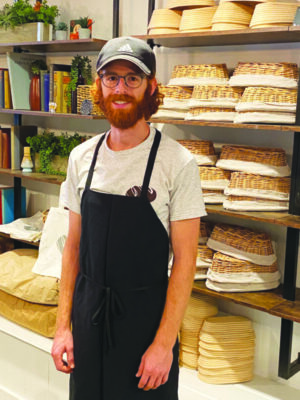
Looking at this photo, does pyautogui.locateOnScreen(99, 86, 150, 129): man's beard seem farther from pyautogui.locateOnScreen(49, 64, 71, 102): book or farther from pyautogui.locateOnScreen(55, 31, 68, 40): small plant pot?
pyautogui.locateOnScreen(55, 31, 68, 40): small plant pot

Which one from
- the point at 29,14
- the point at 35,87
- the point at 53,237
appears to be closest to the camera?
the point at 53,237

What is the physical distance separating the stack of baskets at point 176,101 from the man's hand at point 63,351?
1286 millimetres

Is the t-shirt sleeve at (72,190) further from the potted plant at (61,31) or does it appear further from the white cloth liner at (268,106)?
the potted plant at (61,31)

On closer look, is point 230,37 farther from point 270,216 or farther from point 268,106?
point 270,216

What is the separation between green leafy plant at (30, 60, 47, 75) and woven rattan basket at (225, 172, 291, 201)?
5.44 ft

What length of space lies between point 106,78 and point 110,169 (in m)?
0.27

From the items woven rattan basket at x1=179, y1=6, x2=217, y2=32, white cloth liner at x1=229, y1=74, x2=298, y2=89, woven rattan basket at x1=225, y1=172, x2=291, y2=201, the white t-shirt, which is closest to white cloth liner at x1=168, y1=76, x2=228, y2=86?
white cloth liner at x1=229, y1=74, x2=298, y2=89

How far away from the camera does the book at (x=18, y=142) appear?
141 inches

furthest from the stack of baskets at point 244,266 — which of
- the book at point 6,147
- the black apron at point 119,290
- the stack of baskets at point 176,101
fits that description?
the book at point 6,147

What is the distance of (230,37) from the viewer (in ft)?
8.05

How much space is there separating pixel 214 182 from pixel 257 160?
0.77ft

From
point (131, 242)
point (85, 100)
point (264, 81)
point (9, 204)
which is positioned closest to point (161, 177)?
point (131, 242)

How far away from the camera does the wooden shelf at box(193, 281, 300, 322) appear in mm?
2311

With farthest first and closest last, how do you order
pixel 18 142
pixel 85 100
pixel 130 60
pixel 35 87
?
pixel 18 142 < pixel 35 87 < pixel 85 100 < pixel 130 60
